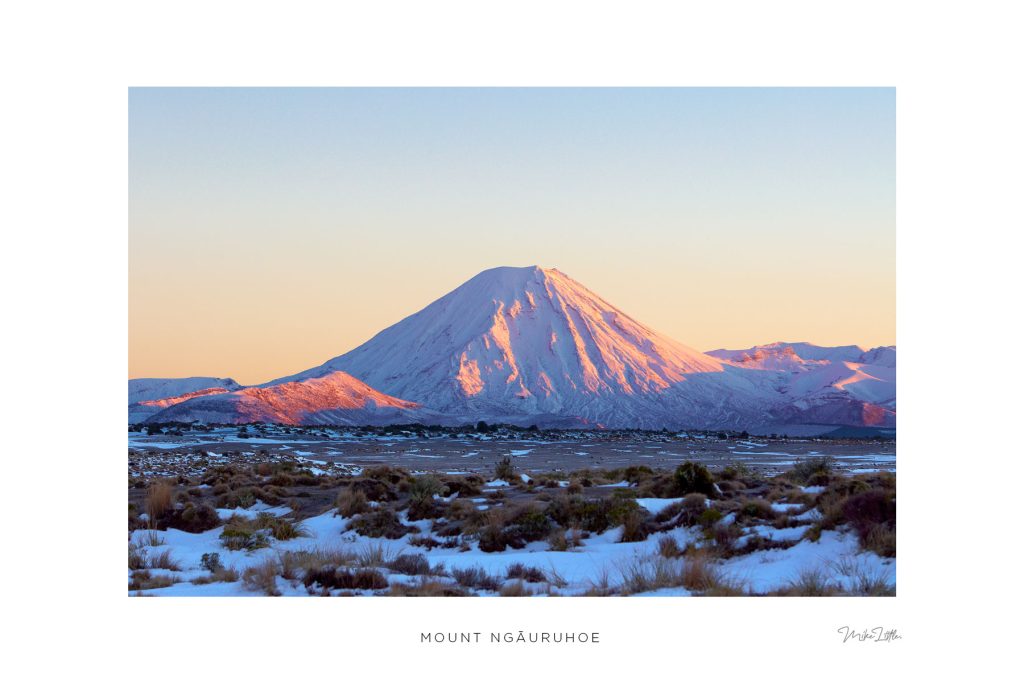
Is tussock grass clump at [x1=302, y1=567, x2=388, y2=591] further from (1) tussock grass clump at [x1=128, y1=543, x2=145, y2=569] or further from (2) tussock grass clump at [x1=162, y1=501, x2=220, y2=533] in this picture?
(2) tussock grass clump at [x1=162, y1=501, x2=220, y2=533]

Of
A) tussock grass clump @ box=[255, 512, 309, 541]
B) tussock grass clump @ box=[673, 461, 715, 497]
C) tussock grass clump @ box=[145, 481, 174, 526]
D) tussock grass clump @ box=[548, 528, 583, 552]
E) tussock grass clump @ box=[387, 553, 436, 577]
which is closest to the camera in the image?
tussock grass clump @ box=[387, 553, 436, 577]

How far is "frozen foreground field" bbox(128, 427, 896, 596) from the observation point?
10461 mm

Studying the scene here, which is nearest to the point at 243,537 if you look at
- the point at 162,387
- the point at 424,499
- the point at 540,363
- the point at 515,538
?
the point at 424,499

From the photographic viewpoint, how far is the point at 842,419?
105188mm

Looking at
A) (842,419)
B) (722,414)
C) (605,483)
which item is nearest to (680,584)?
(605,483)

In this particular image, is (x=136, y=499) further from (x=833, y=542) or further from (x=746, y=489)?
(x=833, y=542)

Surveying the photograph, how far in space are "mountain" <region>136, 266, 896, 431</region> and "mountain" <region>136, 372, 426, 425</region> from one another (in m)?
0.20

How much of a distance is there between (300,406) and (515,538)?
82310mm

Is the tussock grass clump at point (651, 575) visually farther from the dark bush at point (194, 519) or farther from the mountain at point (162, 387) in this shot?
the mountain at point (162, 387)

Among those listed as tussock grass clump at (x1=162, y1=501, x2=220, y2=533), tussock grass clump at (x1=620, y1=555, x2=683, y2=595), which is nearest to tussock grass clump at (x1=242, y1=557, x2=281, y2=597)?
tussock grass clump at (x1=620, y1=555, x2=683, y2=595)

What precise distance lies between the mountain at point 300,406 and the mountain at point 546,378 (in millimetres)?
195

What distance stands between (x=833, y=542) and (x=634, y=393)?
116m

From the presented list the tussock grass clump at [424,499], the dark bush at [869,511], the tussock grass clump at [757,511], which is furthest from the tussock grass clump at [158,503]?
the dark bush at [869,511]

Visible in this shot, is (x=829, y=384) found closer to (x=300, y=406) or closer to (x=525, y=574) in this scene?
(x=300, y=406)
